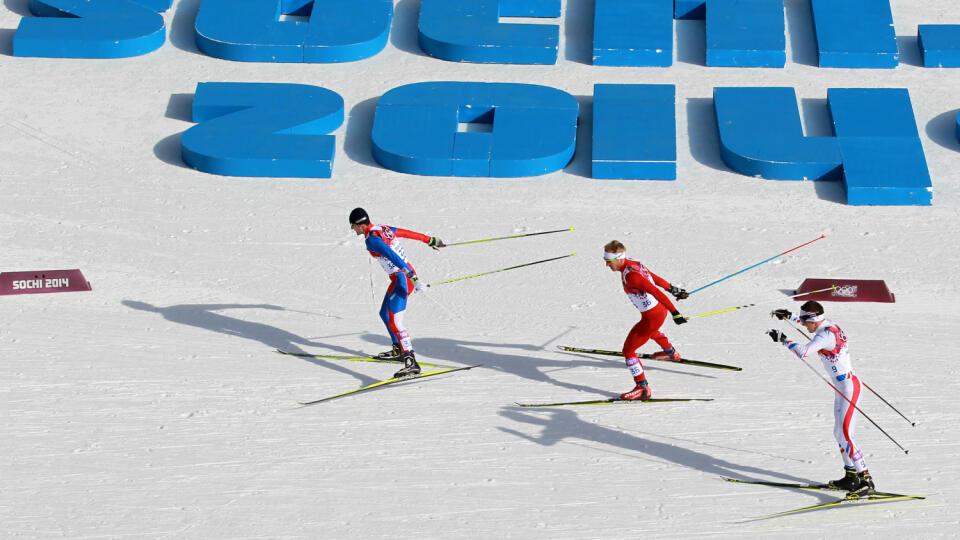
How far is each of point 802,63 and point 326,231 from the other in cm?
717

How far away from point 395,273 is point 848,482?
14.3ft

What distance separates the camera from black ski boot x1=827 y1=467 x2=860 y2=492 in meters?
10.9

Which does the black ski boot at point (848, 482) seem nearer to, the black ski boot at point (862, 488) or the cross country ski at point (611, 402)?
the black ski boot at point (862, 488)

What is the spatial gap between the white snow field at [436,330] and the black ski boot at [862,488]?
0.12 m

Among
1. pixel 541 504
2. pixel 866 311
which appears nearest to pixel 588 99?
pixel 866 311

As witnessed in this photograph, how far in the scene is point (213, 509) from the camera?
11016 mm

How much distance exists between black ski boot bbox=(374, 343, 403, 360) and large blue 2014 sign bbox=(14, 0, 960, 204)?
406cm

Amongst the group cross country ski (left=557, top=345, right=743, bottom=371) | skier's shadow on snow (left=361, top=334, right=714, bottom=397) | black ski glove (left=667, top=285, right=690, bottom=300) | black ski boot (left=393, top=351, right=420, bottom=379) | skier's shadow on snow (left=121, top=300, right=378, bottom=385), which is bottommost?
skier's shadow on snow (left=361, top=334, right=714, bottom=397)

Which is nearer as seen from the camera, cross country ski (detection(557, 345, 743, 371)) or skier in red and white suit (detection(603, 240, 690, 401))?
skier in red and white suit (detection(603, 240, 690, 401))

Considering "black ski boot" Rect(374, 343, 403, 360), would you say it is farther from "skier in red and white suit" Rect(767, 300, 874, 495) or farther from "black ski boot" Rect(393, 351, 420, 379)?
"skier in red and white suit" Rect(767, 300, 874, 495)

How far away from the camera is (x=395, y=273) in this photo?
12.7m

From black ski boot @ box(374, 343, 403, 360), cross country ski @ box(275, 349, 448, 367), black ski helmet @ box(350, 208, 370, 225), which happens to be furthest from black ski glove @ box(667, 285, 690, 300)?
black ski helmet @ box(350, 208, 370, 225)

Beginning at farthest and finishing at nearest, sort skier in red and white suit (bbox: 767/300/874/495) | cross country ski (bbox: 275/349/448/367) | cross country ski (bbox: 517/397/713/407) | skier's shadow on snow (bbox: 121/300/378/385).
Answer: skier's shadow on snow (bbox: 121/300/378/385), cross country ski (bbox: 275/349/448/367), cross country ski (bbox: 517/397/713/407), skier in red and white suit (bbox: 767/300/874/495)

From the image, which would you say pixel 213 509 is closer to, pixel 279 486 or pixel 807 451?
pixel 279 486
